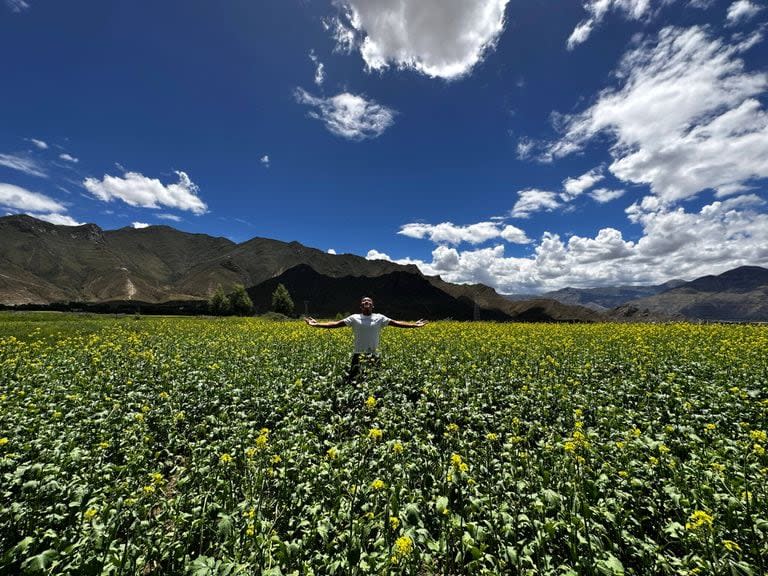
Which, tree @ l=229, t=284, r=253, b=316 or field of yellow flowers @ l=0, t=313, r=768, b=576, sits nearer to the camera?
field of yellow flowers @ l=0, t=313, r=768, b=576

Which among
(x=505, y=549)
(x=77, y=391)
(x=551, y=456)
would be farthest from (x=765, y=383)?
(x=77, y=391)

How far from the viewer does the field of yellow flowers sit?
3.82 meters

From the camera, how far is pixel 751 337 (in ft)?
53.2

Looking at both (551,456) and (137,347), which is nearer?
(551,456)

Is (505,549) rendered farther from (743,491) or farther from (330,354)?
(330,354)

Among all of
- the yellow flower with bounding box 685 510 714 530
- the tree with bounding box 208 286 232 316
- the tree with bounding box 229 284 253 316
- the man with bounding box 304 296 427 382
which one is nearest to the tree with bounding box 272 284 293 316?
the tree with bounding box 229 284 253 316

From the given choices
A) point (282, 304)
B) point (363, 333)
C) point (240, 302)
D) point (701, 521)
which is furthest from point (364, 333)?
point (240, 302)

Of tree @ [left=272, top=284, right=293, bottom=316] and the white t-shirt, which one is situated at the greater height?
tree @ [left=272, top=284, right=293, bottom=316]

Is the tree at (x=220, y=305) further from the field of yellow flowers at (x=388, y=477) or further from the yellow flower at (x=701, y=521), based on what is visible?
the yellow flower at (x=701, y=521)

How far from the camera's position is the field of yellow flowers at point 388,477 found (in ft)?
12.5

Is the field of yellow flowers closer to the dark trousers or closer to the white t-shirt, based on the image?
the dark trousers

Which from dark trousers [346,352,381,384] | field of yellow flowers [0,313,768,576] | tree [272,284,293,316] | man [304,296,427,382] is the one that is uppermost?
tree [272,284,293,316]

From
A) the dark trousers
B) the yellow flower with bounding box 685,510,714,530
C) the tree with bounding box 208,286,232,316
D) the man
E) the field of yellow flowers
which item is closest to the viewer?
the yellow flower with bounding box 685,510,714,530

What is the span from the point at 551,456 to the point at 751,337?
17561 millimetres
